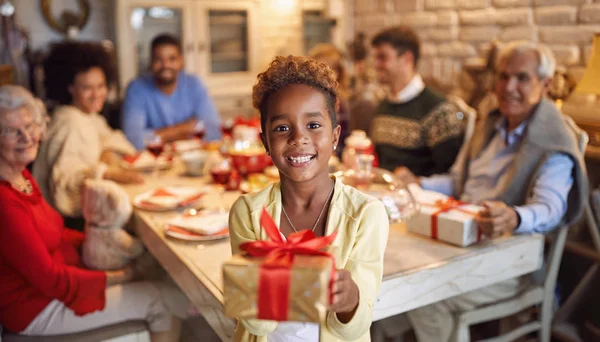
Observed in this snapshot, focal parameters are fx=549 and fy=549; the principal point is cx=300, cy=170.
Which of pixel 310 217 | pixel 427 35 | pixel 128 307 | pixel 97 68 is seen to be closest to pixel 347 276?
pixel 310 217

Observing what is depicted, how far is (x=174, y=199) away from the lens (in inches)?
74.8

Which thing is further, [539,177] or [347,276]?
[539,177]

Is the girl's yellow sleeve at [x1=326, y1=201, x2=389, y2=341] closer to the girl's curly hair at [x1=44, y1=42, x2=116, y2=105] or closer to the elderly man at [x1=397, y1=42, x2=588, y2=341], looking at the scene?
the elderly man at [x1=397, y1=42, x2=588, y2=341]

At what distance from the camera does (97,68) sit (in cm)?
246

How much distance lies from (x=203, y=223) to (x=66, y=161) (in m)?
0.82

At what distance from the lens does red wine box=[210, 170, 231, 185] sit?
79.9 inches

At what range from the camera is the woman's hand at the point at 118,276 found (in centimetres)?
170

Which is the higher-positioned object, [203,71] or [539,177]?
[203,71]

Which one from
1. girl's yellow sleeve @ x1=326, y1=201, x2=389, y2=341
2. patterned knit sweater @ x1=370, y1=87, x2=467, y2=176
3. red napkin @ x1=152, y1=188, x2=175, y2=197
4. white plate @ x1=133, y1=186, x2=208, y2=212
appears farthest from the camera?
patterned knit sweater @ x1=370, y1=87, x2=467, y2=176

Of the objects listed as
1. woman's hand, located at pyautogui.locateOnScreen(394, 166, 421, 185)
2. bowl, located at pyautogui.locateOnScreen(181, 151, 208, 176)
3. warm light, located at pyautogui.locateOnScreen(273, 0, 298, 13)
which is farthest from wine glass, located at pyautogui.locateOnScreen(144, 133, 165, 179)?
warm light, located at pyautogui.locateOnScreen(273, 0, 298, 13)

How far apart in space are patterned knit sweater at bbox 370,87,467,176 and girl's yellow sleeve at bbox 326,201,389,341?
151 centimetres

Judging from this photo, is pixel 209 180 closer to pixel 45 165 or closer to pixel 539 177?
pixel 45 165

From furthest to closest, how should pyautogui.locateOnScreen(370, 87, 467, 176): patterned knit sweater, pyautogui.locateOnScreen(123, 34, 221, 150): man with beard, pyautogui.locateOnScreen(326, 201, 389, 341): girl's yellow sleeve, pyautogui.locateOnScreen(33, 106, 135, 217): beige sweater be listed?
pyautogui.locateOnScreen(123, 34, 221, 150): man with beard, pyautogui.locateOnScreen(370, 87, 467, 176): patterned knit sweater, pyautogui.locateOnScreen(33, 106, 135, 217): beige sweater, pyautogui.locateOnScreen(326, 201, 389, 341): girl's yellow sleeve

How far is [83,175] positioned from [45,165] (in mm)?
174
